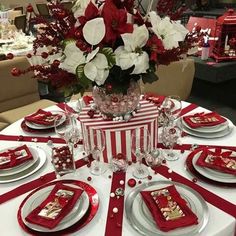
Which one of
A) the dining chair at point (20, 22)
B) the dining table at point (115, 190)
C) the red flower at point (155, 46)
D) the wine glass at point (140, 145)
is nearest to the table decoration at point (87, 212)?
the dining table at point (115, 190)

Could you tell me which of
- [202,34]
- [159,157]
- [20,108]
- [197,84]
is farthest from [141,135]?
[197,84]

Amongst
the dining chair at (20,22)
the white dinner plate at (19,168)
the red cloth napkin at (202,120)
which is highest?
the red cloth napkin at (202,120)

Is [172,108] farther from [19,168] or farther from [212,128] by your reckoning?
[19,168]

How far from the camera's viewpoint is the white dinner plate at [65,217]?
3.48 ft

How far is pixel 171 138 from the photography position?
151cm

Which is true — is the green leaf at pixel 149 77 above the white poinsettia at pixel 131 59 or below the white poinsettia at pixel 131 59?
below

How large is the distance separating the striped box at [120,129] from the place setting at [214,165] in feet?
0.70

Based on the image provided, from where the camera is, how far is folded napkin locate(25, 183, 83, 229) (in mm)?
1069

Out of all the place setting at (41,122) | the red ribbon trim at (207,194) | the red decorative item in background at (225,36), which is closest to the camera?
the red ribbon trim at (207,194)

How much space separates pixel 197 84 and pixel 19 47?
99.8 inches

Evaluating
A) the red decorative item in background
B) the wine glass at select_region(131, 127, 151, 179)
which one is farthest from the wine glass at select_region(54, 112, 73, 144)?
the red decorative item in background

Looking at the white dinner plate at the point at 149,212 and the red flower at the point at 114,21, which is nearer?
the white dinner plate at the point at 149,212

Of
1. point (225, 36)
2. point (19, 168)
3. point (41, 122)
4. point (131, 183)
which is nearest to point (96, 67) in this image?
point (131, 183)

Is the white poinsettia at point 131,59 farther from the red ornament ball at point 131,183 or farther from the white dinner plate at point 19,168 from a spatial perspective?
the white dinner plate at point 19,168
